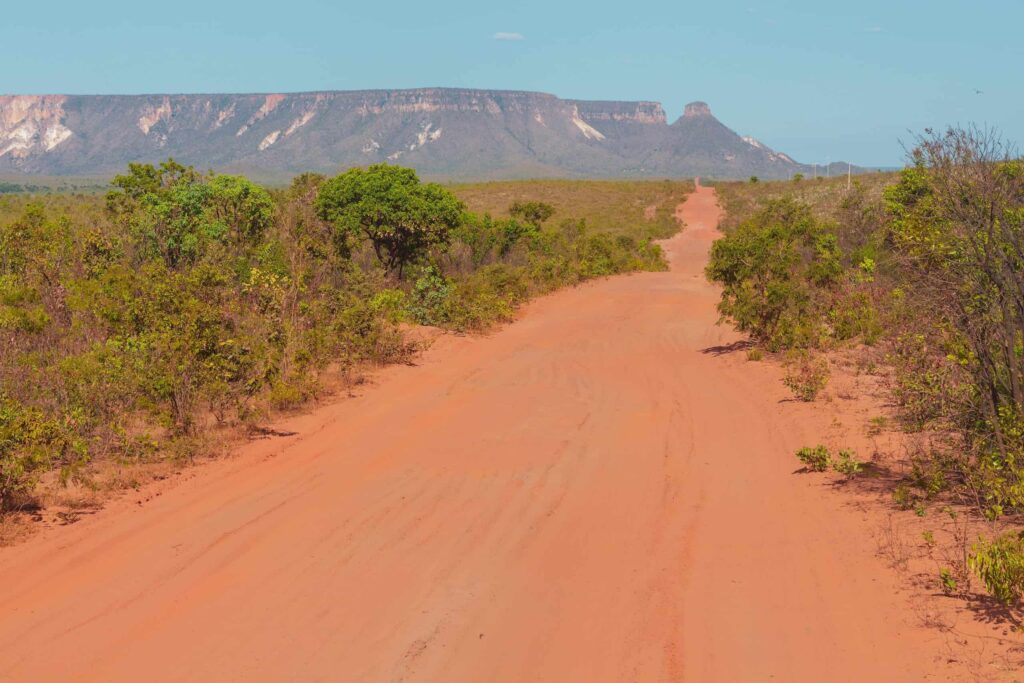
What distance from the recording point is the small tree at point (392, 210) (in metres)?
23.4

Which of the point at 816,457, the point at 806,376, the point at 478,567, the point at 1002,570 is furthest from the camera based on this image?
the point at 806,376

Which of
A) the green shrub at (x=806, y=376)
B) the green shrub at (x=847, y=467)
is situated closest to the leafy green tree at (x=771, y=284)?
the green shrub at (x=806, y=376)

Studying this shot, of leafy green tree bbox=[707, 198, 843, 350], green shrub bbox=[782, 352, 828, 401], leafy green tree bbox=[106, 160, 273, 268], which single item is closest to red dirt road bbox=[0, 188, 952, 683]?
green shrub bbox=[782, 352, 828, 401]

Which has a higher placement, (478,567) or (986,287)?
(986,287)

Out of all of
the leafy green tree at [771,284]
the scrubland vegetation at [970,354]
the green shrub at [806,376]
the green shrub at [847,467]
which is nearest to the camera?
the scrubland vegetation at [970,354]

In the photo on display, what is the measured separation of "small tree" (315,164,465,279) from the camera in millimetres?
23391

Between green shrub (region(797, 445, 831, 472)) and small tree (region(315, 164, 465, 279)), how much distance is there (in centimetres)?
1581

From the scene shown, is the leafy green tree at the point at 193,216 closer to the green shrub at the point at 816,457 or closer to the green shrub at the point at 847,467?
the green shrub at the point at 816,457

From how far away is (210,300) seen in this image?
38.8ft

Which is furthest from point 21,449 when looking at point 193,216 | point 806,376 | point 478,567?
point 193,216

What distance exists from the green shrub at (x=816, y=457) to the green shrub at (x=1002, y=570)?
3.43 m

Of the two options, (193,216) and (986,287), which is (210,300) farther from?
(193,216)

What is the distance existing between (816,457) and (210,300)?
8.00 meters

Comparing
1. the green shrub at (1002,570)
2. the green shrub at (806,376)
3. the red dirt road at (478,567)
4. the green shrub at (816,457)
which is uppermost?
the green shrub at (1002,570)
